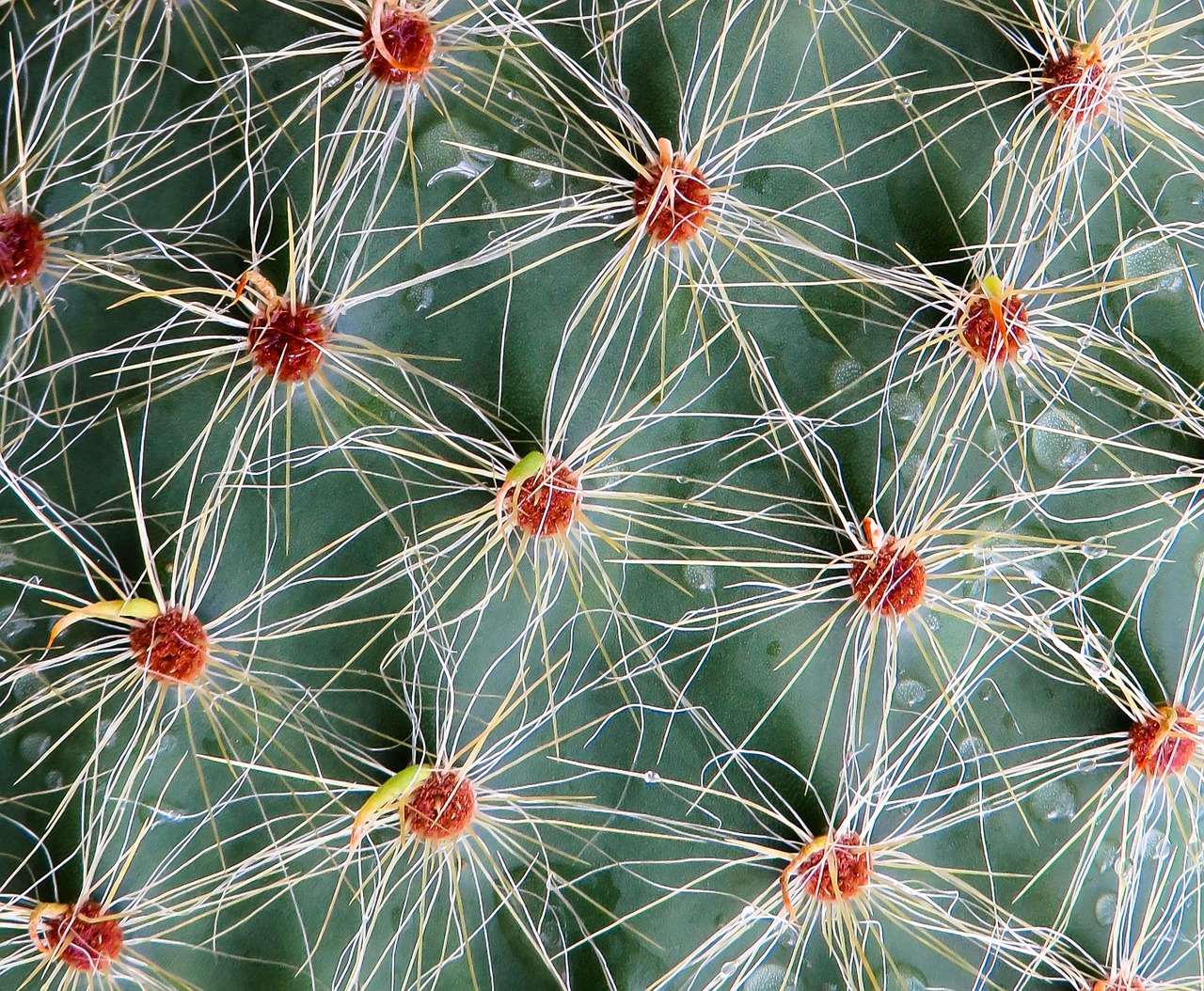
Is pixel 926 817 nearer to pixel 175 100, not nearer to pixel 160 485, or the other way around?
pixel 160 485

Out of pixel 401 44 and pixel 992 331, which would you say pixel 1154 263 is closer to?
pixel 992 331

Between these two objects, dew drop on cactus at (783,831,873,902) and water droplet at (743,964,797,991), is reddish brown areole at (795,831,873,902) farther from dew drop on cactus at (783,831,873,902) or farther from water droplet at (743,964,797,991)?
water droplet at (743,964,797,991)

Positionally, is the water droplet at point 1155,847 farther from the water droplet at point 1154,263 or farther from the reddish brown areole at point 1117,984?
the water droplet at point 1154,263

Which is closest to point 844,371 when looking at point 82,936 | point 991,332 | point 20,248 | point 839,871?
point 991,332

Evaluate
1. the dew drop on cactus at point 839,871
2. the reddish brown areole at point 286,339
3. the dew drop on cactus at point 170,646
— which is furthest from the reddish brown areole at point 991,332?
the dew drop on cactus at point 170,646

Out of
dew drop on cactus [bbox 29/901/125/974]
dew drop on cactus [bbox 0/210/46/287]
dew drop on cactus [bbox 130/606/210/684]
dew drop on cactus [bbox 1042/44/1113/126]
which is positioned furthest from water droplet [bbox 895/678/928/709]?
dew drop on cactus [bbox 0/210/46/287]

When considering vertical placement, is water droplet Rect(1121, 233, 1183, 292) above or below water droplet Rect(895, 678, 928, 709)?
above
